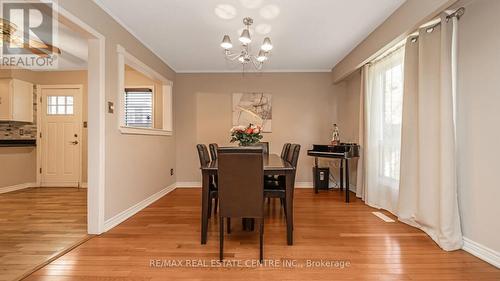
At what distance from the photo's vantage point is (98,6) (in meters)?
2.59

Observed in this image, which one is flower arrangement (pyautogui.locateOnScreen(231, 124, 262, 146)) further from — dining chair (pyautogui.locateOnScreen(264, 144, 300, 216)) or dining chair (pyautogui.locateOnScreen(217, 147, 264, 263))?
dining chair (pyautogui.locateOnScreen(217, 147, 264, 263))

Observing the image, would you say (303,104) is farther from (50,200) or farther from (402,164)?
(50,200)

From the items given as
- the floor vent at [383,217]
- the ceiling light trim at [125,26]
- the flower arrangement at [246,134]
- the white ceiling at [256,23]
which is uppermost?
the white ceiling at [256,23]

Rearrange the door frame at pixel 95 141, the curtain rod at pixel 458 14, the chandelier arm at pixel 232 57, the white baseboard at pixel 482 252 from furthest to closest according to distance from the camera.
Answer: the chandelier arm at pixel 232 57
the door frame at pixel 95 141
the curtain rod at pixel 458 14
the white baseboard at pixel 482 252

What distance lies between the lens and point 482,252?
2.07 meters

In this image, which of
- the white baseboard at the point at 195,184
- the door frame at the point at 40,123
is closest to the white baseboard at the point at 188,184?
the white baseboard at the point at 195,184

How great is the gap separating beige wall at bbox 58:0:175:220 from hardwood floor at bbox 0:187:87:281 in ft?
1.69

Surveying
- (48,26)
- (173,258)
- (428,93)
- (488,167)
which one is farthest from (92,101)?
(488,167)

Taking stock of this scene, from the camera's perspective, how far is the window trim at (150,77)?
3.02 meters

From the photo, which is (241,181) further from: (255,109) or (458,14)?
(255,109)

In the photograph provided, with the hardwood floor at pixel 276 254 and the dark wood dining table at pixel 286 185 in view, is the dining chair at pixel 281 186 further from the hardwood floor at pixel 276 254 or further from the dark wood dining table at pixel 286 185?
the hardwood floor at pixel 276 254

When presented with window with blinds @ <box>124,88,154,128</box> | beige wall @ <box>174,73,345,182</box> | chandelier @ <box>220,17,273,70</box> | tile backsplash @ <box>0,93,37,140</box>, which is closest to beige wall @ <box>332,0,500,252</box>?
chandelier @ <box>220,17,273,70</box>

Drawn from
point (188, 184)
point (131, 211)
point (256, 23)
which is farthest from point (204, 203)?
point (188, 184)
